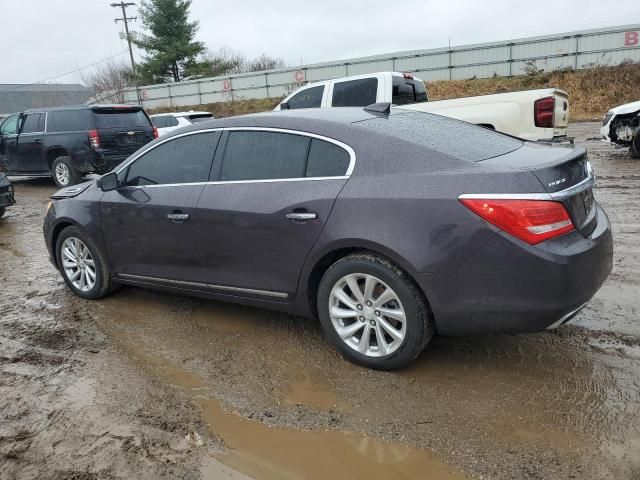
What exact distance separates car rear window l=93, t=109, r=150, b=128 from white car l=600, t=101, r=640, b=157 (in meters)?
10.0

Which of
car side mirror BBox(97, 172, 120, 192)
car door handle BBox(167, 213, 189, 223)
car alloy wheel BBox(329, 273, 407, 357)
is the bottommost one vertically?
car alloy wheel BBox(329, 273, 407, 357)

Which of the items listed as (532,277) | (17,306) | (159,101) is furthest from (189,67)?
(532,277)

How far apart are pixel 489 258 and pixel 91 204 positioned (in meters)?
3.51

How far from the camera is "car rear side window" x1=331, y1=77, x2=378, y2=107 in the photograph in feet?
30.3

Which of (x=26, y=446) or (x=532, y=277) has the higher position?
(x=532, y=277)

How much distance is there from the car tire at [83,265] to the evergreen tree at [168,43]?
42684mm

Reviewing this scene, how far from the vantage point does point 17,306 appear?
496cm

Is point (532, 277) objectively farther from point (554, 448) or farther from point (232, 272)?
point (232, 272)

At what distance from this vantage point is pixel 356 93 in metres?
9.33

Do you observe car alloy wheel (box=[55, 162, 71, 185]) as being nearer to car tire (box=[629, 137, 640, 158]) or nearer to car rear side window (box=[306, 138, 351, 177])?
car rear side window (box=[306, 138, 351, 177])

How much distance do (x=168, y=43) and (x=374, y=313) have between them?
46435 millimetres

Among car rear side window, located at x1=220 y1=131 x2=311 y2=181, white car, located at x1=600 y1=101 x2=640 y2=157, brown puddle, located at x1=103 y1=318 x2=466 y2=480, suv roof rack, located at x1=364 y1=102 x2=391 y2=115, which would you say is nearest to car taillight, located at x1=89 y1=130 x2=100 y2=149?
car rear side window, located at x1=220 y1=131 x2=311 y2=181

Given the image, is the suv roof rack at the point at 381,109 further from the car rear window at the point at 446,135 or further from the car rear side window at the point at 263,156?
the car rear side window at the point at 263,156

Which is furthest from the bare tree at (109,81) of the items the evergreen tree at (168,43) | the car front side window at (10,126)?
the car front side window at (10,126)
